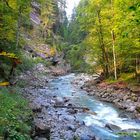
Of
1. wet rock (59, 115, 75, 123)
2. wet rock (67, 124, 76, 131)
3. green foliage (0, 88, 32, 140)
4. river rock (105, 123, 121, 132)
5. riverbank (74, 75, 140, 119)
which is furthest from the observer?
riverbank (74, 75, 140, 119)

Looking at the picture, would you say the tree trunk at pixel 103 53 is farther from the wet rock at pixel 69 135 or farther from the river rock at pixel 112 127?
the wet rock at pixel 69 135

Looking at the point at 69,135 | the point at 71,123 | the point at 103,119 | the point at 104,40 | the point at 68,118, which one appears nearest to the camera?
the point at 69,135

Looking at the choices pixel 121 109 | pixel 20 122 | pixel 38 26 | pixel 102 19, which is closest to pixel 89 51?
pixel 102 19

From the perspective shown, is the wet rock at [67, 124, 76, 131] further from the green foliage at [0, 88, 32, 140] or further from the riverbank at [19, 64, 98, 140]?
the green foliage at [0, 88, 32, 140]

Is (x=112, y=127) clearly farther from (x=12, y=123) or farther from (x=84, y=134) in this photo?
(x=12, y=123)

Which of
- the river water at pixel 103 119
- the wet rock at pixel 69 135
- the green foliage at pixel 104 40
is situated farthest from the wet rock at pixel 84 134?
the green foliage at pixel 104 40

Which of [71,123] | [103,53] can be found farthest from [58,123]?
[103,53]

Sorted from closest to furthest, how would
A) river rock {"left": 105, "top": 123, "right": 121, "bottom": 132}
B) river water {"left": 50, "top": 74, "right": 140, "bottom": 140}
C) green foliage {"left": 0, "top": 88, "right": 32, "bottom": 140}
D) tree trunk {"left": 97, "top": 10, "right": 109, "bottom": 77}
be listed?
green foliage {"left": 0, "top": 88, "right": 32, "bottom": 140}
river water {"left": 50, "top": 74, "right": 140, "bottom": 140}
river rock {"left": 105, "top": 123, "right": 121, "bottom": 132}
tree trunk {"left": 97, "top": 10, "right": 109, "bottom": 77}

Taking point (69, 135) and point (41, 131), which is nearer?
point (41, 131)

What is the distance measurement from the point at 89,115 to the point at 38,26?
167 feet

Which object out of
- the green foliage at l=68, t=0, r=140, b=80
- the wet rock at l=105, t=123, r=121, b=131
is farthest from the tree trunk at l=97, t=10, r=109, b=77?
the wet rock at l=105, t=123, r=121, b=131

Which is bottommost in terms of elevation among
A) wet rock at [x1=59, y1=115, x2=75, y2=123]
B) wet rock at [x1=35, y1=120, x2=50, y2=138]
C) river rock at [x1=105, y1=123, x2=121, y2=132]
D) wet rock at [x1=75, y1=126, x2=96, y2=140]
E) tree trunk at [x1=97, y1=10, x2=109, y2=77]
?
river rock at [x1=105, y1=123, x2=121, y2=132]

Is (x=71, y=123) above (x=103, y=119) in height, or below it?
above

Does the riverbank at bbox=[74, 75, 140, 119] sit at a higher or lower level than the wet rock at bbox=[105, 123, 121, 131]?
higher
